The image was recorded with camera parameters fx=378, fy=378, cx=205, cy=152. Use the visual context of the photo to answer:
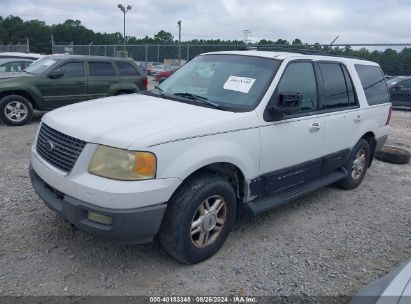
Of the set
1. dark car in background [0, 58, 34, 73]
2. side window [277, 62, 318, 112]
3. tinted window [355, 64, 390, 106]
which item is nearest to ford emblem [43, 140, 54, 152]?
side window [277, 62, 318, 112]

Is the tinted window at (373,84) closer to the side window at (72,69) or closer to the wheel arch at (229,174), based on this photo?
the wheel arch at (229,174)

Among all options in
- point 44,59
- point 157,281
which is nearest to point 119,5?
point 44,59

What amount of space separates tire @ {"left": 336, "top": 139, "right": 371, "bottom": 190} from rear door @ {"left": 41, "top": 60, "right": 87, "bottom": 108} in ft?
21.7

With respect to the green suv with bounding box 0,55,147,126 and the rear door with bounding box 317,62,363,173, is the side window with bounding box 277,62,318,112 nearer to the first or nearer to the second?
the rear door with bounding box 317,62,363,173

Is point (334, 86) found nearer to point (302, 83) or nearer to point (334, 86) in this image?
point (334, 86)

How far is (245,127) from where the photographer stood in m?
3.41

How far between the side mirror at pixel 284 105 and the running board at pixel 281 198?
2.78ft

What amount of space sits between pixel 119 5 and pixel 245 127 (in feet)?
111

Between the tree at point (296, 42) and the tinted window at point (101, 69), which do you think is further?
the tree at point (296, 42)

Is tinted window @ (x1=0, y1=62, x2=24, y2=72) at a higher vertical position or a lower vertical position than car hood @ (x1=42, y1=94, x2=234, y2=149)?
higher

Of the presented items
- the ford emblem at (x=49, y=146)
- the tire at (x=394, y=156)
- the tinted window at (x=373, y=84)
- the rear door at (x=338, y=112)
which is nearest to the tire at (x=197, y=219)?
the ford emblem at (x=49, y=146)

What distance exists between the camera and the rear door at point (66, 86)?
8852 millimetres

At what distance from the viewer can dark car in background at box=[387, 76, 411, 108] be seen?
13.3 meters

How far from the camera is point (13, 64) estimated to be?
10.9m
